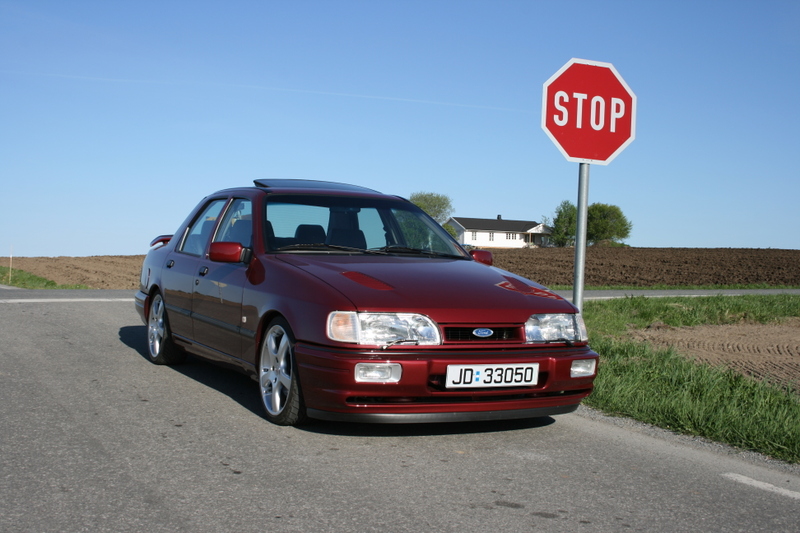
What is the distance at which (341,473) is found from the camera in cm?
388

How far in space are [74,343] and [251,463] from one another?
195 inches

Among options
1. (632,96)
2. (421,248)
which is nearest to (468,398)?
(421,248)

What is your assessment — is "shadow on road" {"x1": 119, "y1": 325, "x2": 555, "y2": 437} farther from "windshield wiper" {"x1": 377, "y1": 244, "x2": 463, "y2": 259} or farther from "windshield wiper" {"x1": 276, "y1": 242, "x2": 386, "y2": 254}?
"windshield wiper" {"x1": 377, "y1": 244, "x2": 463, "y2": 259}

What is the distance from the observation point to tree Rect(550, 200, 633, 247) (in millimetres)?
124812

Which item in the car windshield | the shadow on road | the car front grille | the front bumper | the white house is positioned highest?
the white house

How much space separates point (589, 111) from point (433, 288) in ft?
9.32

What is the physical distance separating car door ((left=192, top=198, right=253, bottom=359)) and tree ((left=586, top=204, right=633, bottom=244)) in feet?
399

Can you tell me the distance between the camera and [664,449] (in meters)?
4.59

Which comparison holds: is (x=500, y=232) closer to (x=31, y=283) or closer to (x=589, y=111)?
(x=31, y=283)

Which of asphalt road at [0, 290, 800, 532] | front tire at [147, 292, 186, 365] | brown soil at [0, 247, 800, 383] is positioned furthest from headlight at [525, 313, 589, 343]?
front tire at [147, 292, 186, 365]

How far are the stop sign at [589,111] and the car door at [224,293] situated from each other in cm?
251

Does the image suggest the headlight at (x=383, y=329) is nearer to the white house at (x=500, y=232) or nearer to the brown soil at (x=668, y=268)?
the brown soil at (x=668, y=268)

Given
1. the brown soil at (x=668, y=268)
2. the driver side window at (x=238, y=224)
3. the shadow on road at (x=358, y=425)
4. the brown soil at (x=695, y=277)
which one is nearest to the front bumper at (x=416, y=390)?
the shadow on road at (x=358, y=425)

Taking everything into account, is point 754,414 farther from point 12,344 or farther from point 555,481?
point 12,344
